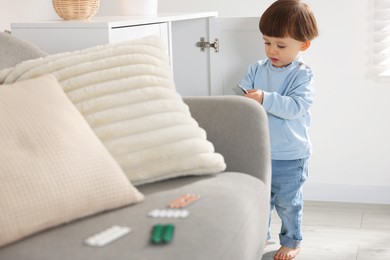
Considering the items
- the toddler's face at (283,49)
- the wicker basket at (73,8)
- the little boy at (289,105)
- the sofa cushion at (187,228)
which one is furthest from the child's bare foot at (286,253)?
the wicker basket at (73,8)

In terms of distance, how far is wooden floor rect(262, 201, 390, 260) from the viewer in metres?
2.46

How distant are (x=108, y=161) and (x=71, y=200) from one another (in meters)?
0.13

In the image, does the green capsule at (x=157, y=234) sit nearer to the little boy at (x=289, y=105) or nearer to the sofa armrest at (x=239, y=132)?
the sofa armrest at (x=239, y=132)

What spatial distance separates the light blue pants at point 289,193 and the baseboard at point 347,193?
74 centimetres

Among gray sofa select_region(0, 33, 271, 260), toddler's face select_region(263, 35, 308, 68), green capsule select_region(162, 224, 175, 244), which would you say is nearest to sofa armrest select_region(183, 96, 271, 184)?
gray sofa select_region(0, 33, 271, 260)

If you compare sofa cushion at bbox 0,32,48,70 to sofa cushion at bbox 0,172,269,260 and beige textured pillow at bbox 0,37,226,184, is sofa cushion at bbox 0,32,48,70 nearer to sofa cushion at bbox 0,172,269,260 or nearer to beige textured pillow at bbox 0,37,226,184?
beige textured pillow at bbox 0,37,226,184

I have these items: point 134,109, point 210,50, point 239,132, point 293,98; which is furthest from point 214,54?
point 134,109

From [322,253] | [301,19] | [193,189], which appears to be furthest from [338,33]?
[193,189]

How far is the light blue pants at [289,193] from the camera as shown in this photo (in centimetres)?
239

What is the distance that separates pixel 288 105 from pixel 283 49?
0.19 meters

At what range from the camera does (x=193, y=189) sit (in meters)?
1.59

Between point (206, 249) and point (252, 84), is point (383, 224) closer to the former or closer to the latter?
point (252, 84)

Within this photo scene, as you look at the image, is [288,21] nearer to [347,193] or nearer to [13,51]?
[13,51]

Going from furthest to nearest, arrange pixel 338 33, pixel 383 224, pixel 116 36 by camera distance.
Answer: pixel 338 33
pixel 383 224
pixel 116 36
